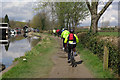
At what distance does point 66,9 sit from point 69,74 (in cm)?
2190

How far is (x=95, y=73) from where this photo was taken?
25.1 feet

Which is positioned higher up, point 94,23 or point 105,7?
point 105,7

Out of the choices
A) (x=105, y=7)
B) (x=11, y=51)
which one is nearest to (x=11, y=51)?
(x=11, y=51)

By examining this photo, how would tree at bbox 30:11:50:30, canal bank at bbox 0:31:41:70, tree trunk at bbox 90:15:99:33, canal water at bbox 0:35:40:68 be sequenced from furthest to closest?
1. tree at bbox 30:11:50:30
2. tree trunk at bbox 90:15:99:33
3. canal water at bbox 0:35:40:68
4. canal bank at bbox 0:31:41:70

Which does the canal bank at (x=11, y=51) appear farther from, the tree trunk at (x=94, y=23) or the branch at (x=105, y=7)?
the branch at (x=105, y=7)

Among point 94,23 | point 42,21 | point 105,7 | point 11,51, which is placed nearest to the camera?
point 105,7

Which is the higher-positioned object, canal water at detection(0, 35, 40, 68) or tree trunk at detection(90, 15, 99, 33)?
tree trunk at detection(90, 15, 99, 33)

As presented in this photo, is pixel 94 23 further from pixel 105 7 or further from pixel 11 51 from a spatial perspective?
pixel 11 51

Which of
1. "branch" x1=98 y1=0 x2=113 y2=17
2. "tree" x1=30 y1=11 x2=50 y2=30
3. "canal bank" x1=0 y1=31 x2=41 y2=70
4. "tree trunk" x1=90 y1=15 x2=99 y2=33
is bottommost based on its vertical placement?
"canal bank" x1=0 y1=31 x2=41 y2=70

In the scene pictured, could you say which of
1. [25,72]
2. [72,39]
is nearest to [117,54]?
[72,39]

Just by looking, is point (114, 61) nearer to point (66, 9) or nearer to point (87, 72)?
point (87, 72)

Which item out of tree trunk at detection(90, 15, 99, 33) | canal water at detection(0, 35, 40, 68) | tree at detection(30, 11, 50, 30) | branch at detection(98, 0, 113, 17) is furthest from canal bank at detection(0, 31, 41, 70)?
tree at detection(30, 11, 50, 30)

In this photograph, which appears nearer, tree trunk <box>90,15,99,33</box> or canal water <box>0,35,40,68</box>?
canal water <box>0,35,40,68</box>

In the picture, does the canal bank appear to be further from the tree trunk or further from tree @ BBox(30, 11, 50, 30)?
tree @ BBox(30, 11, 50, 30)
